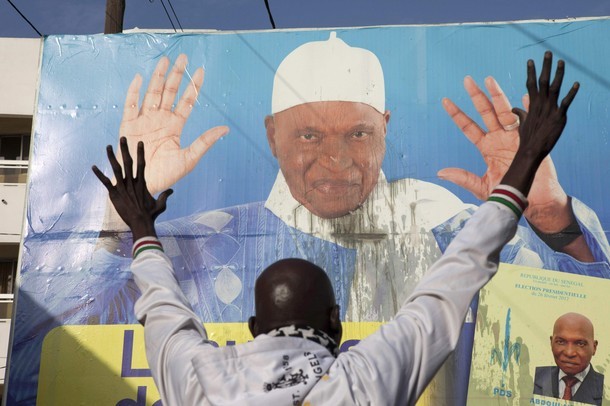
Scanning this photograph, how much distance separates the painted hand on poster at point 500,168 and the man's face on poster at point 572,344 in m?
0.80

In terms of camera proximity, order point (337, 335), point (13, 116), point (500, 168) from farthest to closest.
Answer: point (13, 116)
point (500, 168)
point (337, 335)

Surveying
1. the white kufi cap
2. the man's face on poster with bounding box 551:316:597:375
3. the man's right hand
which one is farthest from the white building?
the man's right hand

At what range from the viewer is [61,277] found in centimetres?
1095

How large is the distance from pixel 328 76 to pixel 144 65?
2507 mm

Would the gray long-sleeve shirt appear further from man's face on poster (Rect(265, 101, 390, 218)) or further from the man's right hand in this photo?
man's face on poster (Rect(265, 101, 390, 218))

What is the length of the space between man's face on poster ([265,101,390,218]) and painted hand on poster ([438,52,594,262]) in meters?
0.93

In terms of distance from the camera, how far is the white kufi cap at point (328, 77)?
11.3m

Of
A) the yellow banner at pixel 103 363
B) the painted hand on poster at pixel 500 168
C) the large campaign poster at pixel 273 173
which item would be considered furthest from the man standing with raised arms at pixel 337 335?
the painted hand on poster at pixel 500 168

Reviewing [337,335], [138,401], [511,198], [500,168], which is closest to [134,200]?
[337,335]

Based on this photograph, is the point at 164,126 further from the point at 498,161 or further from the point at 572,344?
the point at 572,344

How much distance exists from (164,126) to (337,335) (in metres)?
9.66

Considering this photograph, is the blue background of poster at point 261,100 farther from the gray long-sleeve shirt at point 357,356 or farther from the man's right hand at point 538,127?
the gray long-sleeve shirt at point 357,356

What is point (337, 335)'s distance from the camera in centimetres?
219

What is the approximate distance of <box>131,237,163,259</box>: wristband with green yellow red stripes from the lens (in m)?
2.54
